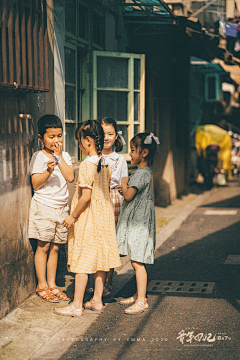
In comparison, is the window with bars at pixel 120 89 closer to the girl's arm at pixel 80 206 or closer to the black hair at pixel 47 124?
the black hair at pixel 47 124

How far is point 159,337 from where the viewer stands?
406cm

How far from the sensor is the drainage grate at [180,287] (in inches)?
213

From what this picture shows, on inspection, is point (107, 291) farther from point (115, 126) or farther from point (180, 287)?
point (115, 126)

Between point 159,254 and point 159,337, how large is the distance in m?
3.39

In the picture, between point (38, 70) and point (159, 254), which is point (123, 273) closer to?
point (159, 254)

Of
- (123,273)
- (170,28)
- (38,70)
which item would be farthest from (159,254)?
(170,28)

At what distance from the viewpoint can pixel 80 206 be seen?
4.38 m

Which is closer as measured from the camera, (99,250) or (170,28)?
(99,250)

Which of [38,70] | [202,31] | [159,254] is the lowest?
[159,254]

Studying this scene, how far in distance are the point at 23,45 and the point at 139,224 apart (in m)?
2.09

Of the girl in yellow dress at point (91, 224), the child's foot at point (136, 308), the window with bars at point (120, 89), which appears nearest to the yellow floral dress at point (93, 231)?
the girl in yellow dress at point (91, 224)

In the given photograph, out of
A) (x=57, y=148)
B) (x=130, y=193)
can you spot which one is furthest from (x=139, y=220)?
(x=57, y=148)

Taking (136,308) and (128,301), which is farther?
(128,301)

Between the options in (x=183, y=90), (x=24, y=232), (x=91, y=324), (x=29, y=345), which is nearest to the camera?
(x=29, y=345)
